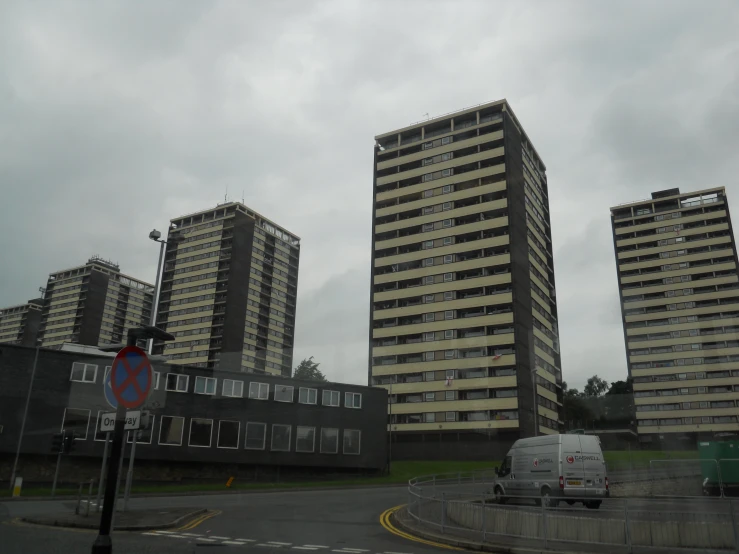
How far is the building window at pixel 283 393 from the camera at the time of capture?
4688 cm

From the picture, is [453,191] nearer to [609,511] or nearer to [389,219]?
[389,219]

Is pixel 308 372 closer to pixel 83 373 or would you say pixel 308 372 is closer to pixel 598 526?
pixel 83 373

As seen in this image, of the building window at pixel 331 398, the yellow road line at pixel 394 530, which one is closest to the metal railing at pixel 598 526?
the yellow road line at pixel 394 530

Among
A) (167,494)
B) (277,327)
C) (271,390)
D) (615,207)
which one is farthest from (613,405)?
(277,327)

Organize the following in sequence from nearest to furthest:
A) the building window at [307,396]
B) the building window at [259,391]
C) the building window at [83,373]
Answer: the building window at [83,373] < the building window at [259,391] < the building window at [307,396]

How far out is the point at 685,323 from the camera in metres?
20.4

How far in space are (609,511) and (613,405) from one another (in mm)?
8370

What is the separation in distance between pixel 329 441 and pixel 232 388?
900cm

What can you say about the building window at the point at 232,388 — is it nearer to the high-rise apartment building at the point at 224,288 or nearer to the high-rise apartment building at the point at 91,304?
the high-rise apartment building at the point at 224,288

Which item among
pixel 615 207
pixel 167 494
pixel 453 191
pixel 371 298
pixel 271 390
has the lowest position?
pixel 167 494

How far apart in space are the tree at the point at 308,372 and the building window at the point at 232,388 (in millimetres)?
5029

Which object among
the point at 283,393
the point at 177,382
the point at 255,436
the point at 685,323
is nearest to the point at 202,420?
the point at 177,382

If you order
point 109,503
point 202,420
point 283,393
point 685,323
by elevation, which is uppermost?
point 283,393

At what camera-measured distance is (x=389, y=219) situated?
86625 millimetres
